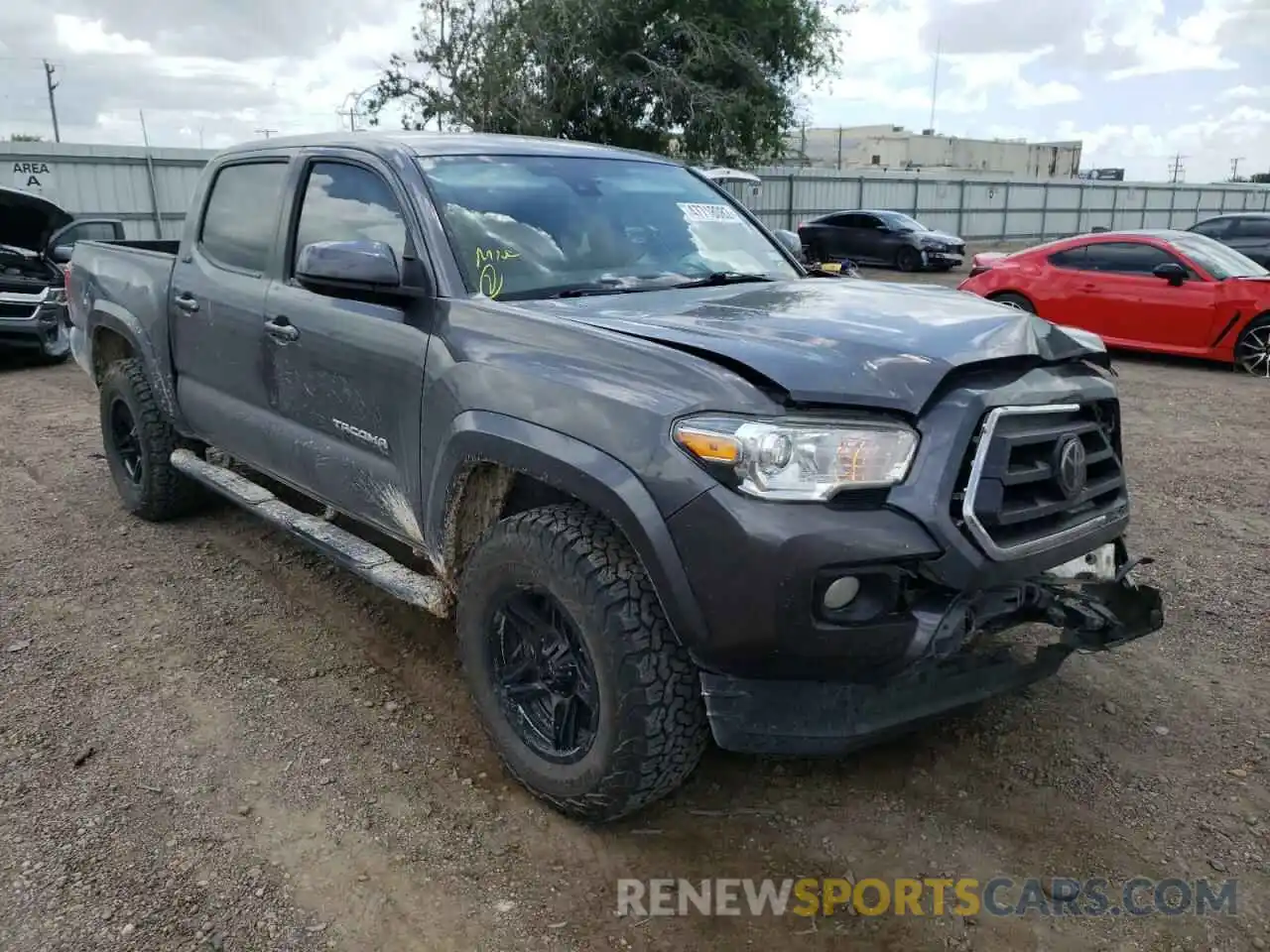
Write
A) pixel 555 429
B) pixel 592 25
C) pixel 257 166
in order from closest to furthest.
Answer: pixel 555 429 < pixel 257 166 < pixel 592 25

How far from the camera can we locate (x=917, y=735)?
11.0 feet

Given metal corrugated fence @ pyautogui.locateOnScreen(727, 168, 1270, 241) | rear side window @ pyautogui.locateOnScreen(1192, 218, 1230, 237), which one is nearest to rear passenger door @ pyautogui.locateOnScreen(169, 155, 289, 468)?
rear side window @ pyautogui.locateOnScreen(1192, 218, 1230, 237)

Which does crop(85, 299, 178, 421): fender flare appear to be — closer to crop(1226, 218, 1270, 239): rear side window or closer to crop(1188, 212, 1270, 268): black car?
crop(1188, 212, 1270, 268): black car

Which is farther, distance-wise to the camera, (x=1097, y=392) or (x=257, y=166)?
(x=257, y=166)

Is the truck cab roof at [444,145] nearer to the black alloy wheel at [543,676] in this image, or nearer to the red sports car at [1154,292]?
the black alloy wheel at [543,676]

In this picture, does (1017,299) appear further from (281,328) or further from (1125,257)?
(281,328)

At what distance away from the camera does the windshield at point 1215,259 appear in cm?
1047

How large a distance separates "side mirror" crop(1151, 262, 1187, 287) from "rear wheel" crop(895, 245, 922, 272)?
40.7ft

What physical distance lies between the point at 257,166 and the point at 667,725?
320cm

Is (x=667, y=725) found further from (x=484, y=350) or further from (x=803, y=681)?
(x=484, y=350)

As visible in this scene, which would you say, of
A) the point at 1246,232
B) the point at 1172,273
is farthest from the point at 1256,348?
the point at 1246,232

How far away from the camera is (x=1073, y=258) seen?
11.5m

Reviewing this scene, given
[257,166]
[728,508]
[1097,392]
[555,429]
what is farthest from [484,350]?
[257,166]

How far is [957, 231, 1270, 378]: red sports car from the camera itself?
1027 centimetres
